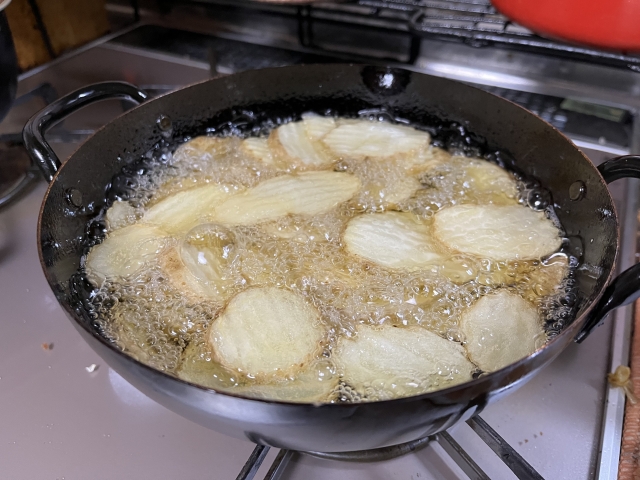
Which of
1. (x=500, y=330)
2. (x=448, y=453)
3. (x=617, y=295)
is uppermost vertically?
(x=617, y=295)

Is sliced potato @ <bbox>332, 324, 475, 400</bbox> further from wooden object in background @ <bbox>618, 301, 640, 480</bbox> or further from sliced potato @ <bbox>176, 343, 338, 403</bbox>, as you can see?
wooden object in background @ <bbox>618, 301, 640, 480</bbox>

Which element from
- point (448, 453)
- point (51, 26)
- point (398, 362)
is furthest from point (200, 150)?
point (51, 26)

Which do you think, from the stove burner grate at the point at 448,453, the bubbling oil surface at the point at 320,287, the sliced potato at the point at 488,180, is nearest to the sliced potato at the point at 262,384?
the bubbling oil surface at the point at 320,287

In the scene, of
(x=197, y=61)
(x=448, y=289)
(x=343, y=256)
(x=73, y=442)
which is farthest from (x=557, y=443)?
(x=197, y=61)

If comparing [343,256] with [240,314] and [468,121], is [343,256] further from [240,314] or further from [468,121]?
[468,121]

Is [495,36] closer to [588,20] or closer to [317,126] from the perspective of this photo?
[588,20]

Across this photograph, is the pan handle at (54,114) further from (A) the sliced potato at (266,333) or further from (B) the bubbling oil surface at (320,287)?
(A) the sliced potato at (266,333)

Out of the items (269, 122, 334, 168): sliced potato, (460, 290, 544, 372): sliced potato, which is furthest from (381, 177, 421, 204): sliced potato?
(460, 290, 544, 372): sliced potato
